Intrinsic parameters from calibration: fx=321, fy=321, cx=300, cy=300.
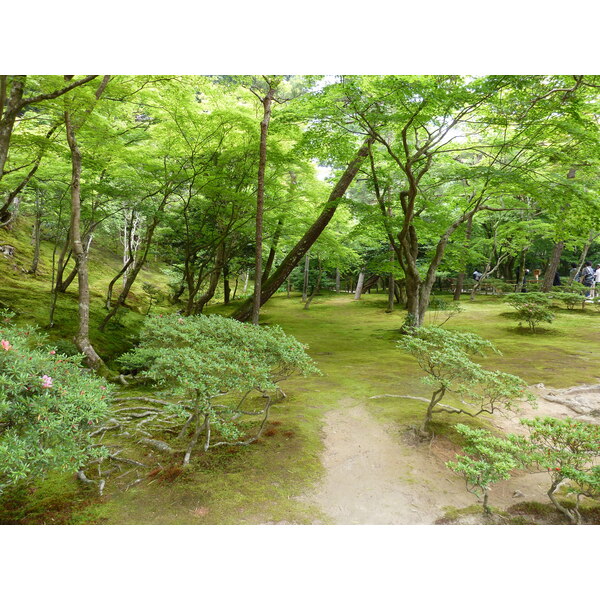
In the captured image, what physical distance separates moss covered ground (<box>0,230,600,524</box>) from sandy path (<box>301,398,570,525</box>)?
169 millimetres

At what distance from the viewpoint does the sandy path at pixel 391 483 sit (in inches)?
94.1

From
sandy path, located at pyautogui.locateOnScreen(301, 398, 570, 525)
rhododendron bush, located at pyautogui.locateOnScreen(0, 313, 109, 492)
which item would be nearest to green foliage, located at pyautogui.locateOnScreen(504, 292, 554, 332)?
sandy path, located at pyautogui.locateOnScreen(301, 398, 570, 525)

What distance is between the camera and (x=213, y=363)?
8.41 feet

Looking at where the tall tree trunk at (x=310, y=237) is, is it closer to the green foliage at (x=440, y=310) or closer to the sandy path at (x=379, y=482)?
the green foliage at (x=440, y=310)

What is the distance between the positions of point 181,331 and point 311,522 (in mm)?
2063

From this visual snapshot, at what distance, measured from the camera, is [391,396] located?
4.38m

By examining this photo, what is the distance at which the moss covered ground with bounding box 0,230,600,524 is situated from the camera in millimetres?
2309

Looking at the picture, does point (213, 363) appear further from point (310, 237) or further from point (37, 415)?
point (310, 237)

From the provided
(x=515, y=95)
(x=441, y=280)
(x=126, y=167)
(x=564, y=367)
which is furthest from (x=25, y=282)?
(x=441, y=280)

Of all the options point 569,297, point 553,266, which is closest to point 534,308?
point 569,297

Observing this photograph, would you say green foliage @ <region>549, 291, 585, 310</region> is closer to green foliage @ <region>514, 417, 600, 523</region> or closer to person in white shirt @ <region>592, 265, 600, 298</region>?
person in white shirt @ <region>592, 265, 600, 298</region>

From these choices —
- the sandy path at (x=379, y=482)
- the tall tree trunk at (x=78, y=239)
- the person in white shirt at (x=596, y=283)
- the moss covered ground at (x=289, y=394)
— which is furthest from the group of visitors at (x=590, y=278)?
the tall tree trunk at (x=78, y=239)

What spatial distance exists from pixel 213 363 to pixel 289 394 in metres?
2.16

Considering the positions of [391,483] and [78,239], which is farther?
[78,239]
